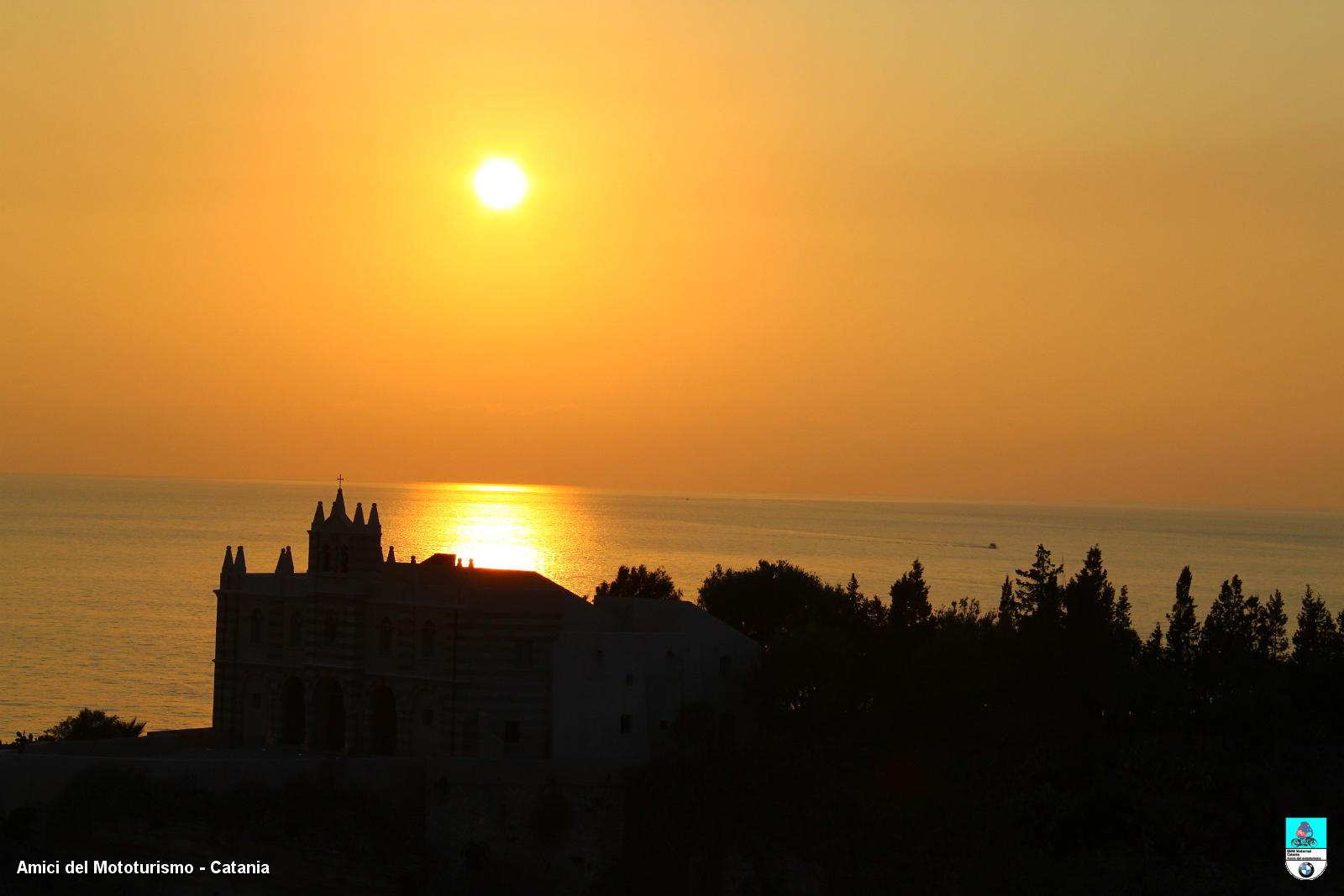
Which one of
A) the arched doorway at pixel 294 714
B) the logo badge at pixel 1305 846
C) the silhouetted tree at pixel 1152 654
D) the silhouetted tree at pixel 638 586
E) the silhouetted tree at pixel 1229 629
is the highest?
the silhouetted tree at pixel 638 586

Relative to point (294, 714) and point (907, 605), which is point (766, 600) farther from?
point (294, 714)

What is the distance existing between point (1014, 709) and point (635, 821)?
1524cm

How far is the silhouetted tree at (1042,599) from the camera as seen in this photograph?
219ft

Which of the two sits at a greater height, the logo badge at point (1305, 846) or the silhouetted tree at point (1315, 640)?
the silhouetted tree at point (1315, 640)

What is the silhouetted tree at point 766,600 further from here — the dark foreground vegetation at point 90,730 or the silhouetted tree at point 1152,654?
the dark foreground vegetation at point 90,730

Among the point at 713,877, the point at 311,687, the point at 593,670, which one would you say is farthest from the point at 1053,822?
the point at 311,687

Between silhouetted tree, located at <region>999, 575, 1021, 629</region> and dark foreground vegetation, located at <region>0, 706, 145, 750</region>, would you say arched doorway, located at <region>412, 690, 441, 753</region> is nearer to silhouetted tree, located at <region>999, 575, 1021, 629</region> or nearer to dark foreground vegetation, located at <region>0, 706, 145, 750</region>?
dark foreground vegetation, located at <region>0, 706, 145, 750</region>

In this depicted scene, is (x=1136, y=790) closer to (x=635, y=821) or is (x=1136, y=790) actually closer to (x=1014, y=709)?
(x=1014, y=709)

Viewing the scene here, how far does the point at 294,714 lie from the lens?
2398 inches

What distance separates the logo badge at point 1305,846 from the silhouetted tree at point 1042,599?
16.2 metres

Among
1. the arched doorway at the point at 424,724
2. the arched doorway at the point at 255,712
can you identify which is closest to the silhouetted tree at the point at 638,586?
the arched doorway at the point at 255,712

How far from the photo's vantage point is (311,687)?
59.6 m

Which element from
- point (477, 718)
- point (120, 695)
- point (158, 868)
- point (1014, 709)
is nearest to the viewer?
point (158, 868)

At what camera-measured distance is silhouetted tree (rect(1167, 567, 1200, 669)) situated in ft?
212
